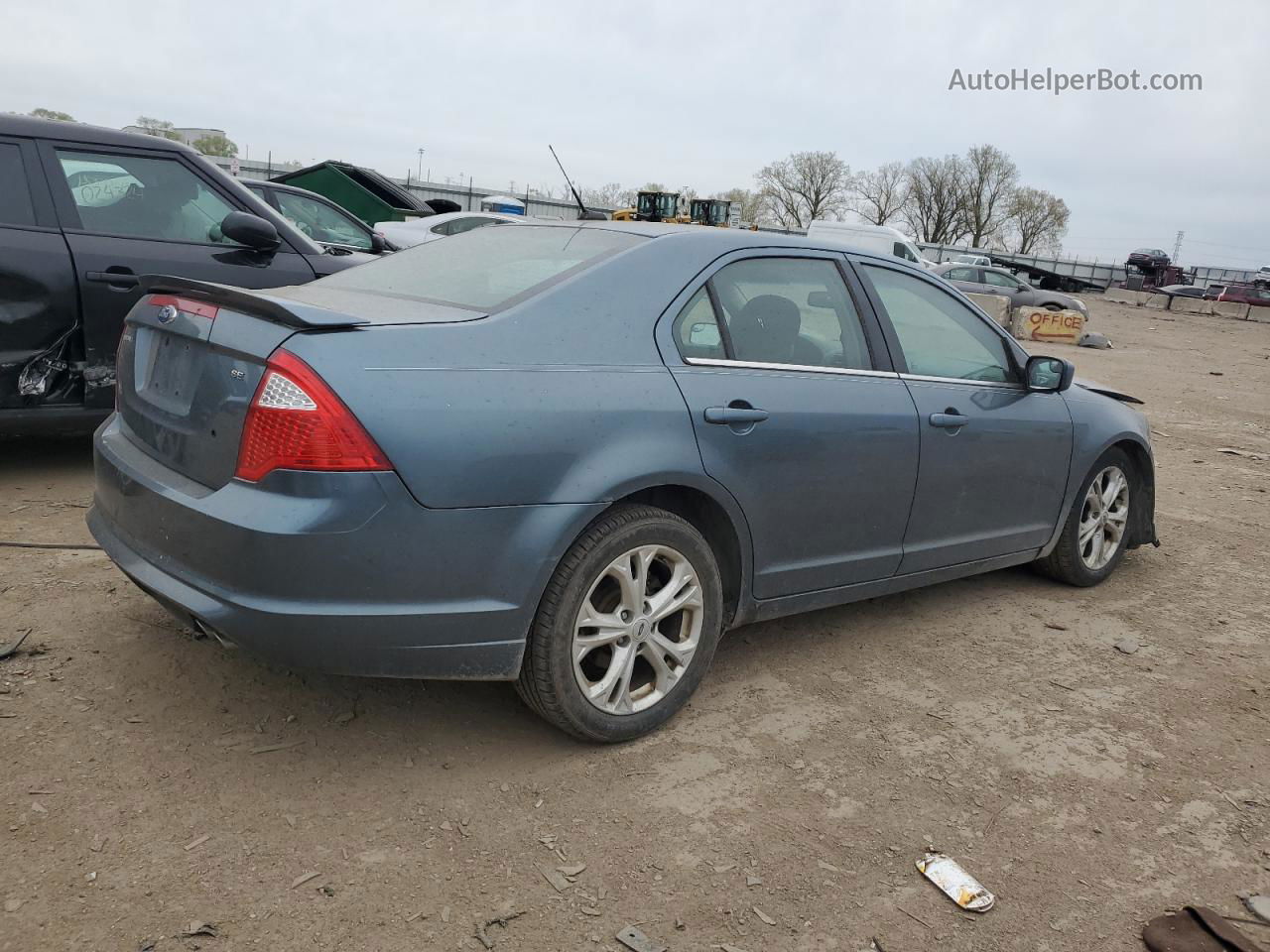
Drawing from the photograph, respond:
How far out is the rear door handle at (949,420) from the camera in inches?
158

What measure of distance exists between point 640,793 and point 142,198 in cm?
429

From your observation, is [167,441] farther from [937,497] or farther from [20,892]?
[937,497]

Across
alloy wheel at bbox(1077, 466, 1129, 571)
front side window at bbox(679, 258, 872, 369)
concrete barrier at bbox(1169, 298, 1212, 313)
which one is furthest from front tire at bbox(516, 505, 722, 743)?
concrete barrier at bbox(1169, 298, 1212, 313)

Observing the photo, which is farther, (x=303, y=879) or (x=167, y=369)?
(x=167, y=369)

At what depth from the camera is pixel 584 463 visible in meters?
2.94

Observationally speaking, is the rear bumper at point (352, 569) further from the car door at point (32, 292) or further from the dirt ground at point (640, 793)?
the car door at point (32, 292)

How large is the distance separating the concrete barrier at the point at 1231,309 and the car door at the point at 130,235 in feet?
135

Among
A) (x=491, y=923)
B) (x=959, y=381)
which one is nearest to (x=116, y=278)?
(x=959, y=381)

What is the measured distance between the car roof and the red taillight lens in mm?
3549

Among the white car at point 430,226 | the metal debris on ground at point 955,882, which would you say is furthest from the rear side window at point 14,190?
the white car at point 430,226

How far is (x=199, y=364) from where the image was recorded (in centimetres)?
294

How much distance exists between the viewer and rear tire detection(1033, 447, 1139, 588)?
498cm

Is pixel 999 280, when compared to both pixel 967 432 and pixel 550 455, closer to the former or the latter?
pixel 967 432

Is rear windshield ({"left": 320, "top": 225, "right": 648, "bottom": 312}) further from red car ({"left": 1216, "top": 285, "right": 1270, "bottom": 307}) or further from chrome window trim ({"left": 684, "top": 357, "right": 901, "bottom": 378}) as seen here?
red car ({"left": 1216, "top": 285, "right": 1270, "bottom": 307})
